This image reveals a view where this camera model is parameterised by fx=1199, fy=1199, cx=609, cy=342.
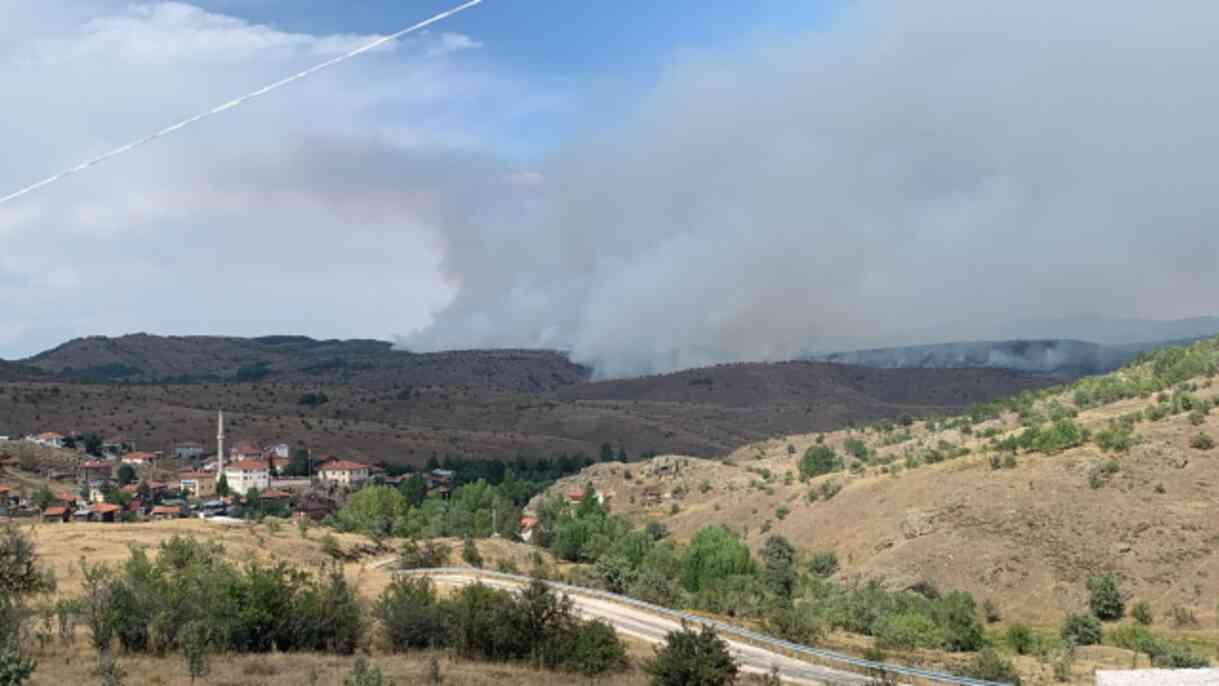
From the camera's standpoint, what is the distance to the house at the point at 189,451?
553 ft

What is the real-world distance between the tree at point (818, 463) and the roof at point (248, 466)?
6785 centimetres

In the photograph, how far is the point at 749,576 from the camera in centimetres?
7675

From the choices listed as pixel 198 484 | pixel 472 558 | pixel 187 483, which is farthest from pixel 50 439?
pixel 472 558

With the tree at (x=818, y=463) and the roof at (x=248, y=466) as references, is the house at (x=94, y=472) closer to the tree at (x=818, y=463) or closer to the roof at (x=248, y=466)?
the roof at (x=248, y=466)

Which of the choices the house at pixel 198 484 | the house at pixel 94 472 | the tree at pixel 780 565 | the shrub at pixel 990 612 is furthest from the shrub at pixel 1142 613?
the house at pixel 94 472

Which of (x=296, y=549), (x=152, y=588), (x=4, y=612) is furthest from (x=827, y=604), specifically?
(x=4, y=612)

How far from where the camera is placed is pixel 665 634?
47.3 metres

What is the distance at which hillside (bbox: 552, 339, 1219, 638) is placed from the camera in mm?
71062

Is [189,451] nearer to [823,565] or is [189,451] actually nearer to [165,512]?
[165,512]

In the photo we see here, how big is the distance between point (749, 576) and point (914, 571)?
10349 millimetres

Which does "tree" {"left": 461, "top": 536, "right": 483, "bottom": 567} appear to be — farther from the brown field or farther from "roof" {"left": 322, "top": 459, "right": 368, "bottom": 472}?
"roof" {"left": 322, "top": 459, "right": 368, "bottom": 472}

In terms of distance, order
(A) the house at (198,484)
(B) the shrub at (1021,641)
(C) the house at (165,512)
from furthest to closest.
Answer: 1. (A) the house at (198,484)
2. (C) the house at (165,512)
3. (B) the shrub at (1021,641)

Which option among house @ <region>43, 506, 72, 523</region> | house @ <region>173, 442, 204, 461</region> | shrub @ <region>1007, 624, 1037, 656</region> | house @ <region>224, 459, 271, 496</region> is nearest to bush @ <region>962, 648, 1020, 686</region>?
shrub @ <region>1007, 624, 1037, 656</region>

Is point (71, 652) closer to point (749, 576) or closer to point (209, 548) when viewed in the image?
point (209, 548)
